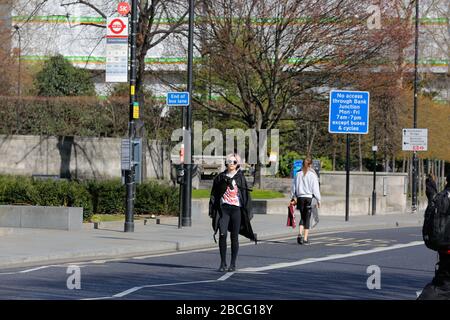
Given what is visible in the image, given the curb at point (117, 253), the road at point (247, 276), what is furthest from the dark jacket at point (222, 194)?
the curb at point (117, 253)

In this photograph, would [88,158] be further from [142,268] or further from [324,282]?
[324,282]

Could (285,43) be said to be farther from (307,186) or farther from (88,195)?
(307,186)

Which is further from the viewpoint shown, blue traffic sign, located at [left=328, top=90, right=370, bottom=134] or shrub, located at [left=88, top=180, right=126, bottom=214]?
blue traffic sign, located at [left=328, top=90, right=370, bottom=134]

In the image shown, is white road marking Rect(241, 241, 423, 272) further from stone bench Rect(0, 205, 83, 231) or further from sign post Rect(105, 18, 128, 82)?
stone bench Rect(0, 205, 83, 231)

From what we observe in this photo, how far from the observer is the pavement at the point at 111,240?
1958 centimetres

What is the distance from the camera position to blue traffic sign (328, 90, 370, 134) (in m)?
34.2

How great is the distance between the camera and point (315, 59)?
37094 millimetres

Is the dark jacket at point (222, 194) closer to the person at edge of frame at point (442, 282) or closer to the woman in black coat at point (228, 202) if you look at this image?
the woman in black coat at point (228, 202)

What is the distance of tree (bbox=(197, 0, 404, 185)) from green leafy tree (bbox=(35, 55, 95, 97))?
13.1 meters

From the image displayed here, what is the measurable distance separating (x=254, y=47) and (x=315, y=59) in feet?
7.43

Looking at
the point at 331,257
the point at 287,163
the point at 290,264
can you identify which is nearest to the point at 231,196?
the point at 290,264

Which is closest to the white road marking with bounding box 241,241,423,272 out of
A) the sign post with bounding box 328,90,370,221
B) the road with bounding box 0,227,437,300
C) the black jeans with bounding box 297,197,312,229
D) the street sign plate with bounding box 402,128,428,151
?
the road with bounding box 0,227,437,300

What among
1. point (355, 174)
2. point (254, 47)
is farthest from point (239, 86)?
point (355, 174)

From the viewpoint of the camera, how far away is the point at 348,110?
34281 millimetres
